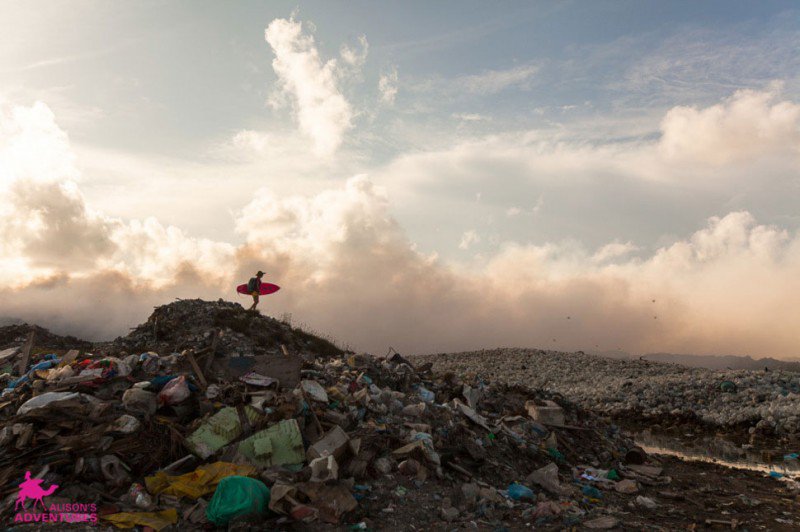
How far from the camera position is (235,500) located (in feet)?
15.8

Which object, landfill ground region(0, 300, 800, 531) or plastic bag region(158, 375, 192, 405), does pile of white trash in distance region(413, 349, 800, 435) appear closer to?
landfill ground region(0, 300, 800, 531)

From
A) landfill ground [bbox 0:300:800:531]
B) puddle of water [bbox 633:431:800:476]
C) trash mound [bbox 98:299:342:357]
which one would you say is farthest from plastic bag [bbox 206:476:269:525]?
trash mound [bbox 98:299:342:357]

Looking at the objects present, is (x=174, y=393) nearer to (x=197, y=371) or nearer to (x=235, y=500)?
(x=197, y=371)

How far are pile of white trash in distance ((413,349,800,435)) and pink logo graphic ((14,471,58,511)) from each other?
11159mm

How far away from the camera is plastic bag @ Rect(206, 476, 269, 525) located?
15.7 feet

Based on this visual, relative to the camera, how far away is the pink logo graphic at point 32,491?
4934mm

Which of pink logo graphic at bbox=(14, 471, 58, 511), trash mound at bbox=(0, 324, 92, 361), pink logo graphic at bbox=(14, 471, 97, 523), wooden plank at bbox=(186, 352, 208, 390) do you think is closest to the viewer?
pink logo graphic at bbox=(14, 471, 97, 523)

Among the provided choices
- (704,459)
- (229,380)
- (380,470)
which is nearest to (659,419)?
(704,459)

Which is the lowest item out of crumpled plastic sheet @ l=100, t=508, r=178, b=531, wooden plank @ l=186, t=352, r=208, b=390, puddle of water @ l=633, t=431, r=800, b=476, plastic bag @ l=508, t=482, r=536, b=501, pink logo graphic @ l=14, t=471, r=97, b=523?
puddle of water @ l=633, t=431, r=800, b=476

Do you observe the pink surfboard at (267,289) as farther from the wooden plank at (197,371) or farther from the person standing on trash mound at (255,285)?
the wooden plank at (197,371)

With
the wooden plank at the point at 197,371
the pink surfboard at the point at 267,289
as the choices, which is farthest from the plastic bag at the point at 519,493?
the pink surfboard at the point at 267,289

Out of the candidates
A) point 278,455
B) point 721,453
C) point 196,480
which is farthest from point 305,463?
point 721,453

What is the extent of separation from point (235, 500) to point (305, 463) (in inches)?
52.8

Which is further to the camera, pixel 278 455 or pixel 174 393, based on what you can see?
pixel 174 393
